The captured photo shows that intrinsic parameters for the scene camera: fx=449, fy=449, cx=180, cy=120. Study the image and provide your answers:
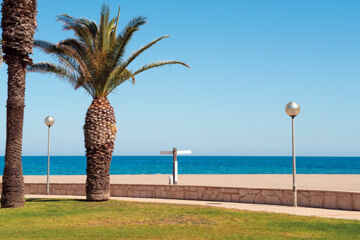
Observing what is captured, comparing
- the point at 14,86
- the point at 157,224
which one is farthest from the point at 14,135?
the point at 157,224

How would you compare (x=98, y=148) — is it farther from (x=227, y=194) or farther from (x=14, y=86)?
(x=227, y=194)

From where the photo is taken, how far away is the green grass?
969 cm

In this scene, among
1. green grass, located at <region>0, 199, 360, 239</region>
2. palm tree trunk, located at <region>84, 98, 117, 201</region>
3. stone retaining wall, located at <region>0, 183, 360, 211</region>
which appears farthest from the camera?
palm tree trunk, located at <region>84, 98, 117, 201</region>

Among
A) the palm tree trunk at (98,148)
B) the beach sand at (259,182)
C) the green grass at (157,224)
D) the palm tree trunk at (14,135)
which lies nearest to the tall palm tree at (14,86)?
the palm tree trunk at (14,135)

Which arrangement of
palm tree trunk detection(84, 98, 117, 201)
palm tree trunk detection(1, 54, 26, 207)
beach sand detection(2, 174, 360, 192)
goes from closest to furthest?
palm tree trunk detection(1, 54, 26, 207)
palm tree trunk detection(84, 98, 117, 201)
beach sand detection(2, 174, 360, 192)

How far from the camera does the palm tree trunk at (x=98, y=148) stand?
1605 cm

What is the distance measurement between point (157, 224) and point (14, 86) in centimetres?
712

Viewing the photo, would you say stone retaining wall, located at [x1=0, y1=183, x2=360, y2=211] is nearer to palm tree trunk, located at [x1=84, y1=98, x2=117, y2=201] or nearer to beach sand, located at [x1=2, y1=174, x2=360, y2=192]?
palm tree trunk, located at [x1=84, y1=98, x2=117, y2=201]

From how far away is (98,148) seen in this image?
1603 cm

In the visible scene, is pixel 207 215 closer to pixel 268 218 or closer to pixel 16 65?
pixel 268 218

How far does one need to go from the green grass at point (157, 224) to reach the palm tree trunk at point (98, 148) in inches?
54.5

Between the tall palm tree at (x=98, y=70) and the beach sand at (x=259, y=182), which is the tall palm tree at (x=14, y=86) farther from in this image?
the beach sand at (x=259, y=182)

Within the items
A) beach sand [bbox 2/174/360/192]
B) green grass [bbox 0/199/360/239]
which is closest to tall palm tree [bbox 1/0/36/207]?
green grass [bbox 0/199/360/239]

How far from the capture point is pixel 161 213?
42.4 feet
